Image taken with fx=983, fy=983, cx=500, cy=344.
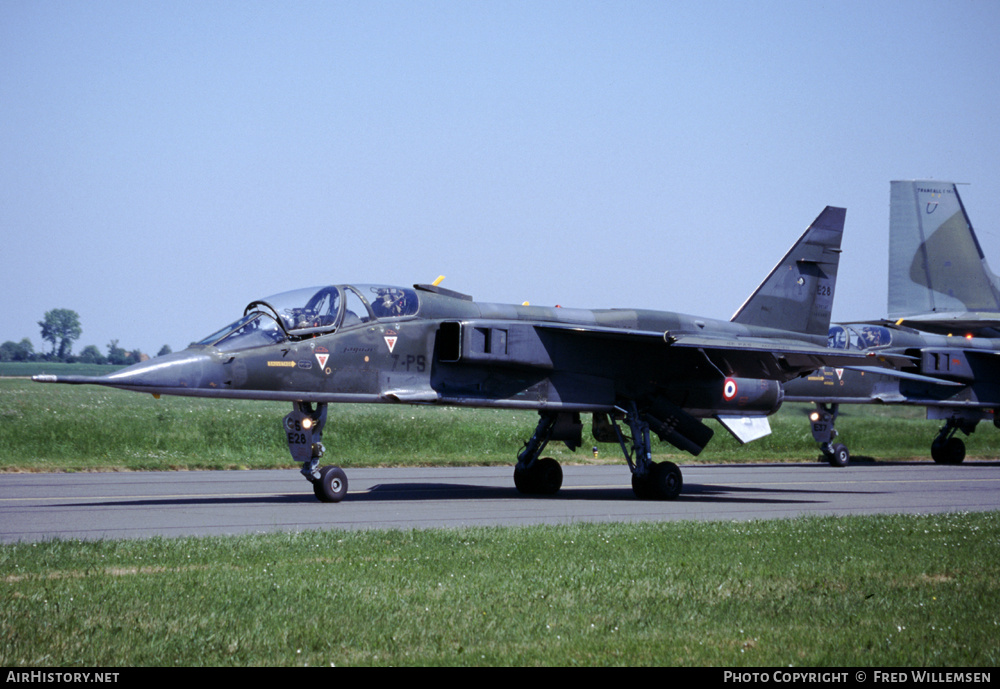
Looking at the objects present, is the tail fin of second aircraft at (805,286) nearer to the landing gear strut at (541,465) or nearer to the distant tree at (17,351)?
the landing gear strut at (541,465)

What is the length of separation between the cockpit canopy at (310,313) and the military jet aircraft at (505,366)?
0.02 metres

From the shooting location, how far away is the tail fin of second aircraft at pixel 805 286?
21266mm

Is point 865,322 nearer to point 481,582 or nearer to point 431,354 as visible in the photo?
point 431,354

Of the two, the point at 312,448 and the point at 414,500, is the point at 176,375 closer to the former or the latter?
the point at 312,448

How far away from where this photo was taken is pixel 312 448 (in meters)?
14.6

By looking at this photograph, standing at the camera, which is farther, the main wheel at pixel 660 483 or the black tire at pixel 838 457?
the black tire at pixel 838 457

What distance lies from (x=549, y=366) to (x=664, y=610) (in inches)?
387

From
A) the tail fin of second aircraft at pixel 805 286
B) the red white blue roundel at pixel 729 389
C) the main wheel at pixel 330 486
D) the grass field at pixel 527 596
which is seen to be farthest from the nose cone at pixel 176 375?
the tail fin of second aircraft at pixel 805 286

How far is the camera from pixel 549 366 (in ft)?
55.4

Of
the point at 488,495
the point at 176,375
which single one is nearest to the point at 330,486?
the point at 176,375

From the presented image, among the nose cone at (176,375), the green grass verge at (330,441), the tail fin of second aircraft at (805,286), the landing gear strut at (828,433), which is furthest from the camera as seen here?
the landing gear strut at (828,433)

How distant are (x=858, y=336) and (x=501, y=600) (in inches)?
919

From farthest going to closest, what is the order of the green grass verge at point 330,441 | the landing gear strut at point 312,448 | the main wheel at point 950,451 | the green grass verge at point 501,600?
the main wheel at point 950,451, the green grass verge at point 330,441, the landing gear strut at point 312,448, the green grass verge at point 501,600

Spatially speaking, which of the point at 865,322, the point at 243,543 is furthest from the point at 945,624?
the point at 865,322
